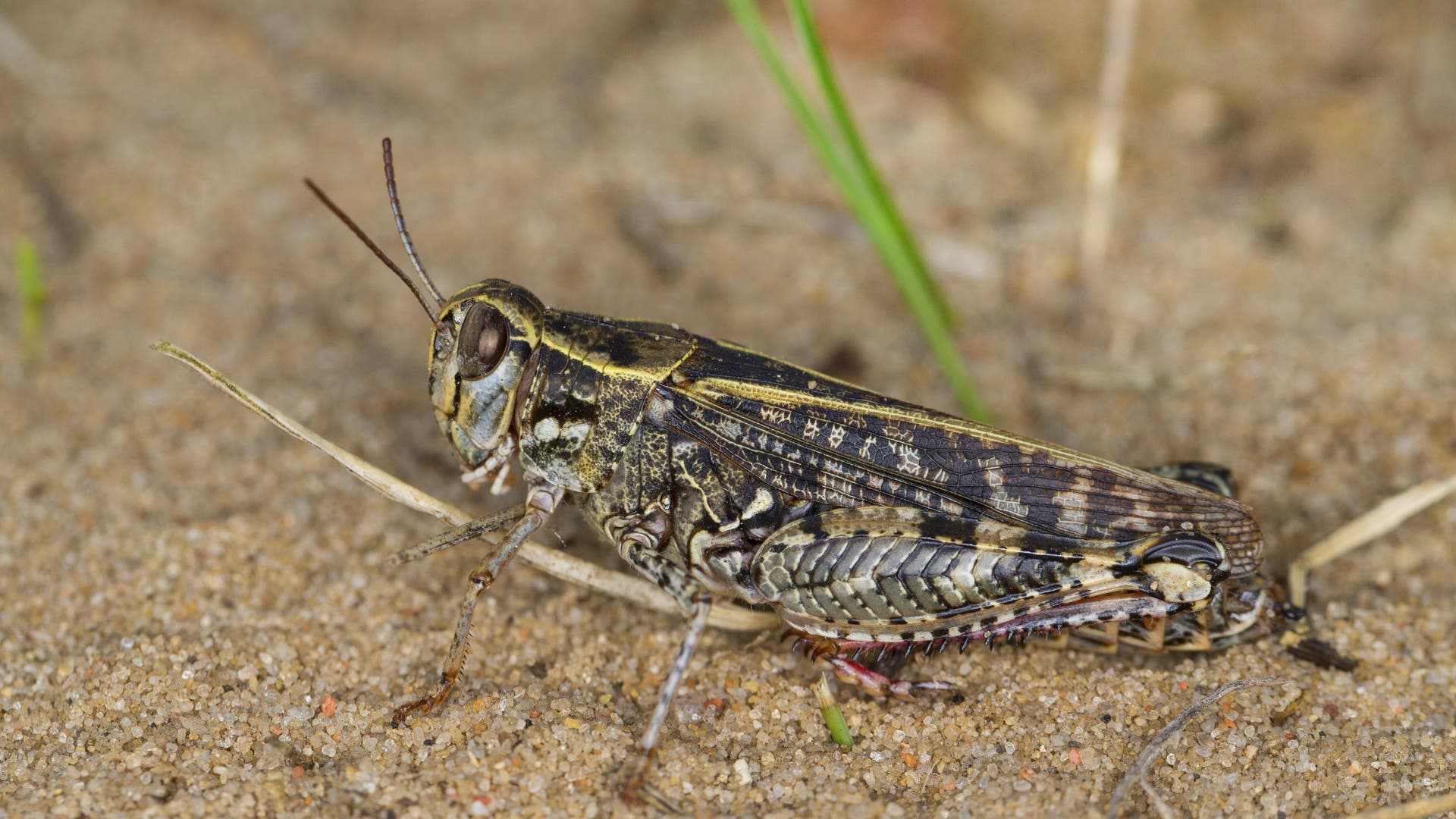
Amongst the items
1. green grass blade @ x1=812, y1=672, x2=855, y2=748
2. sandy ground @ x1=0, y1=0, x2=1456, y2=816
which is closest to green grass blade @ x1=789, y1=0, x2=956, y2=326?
sandy ground @ x1=0, y1=0, x2=1456, y2=816

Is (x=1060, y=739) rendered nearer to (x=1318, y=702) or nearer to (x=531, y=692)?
(x=1318, y=702)

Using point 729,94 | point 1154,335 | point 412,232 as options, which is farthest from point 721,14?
point 1154,335

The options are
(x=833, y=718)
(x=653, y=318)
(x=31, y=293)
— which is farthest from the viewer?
(x=653, y=318)

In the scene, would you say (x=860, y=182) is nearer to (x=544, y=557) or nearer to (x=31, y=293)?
(x=544, y=557)

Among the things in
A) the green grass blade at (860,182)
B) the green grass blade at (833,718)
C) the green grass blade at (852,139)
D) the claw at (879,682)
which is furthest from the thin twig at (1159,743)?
the green grass blade at (852,139)

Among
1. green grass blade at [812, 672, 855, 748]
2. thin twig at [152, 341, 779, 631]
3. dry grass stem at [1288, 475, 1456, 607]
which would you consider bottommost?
green grass blade at [812, 672, 855, 748]

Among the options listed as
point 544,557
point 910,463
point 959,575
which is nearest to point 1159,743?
point 959,575

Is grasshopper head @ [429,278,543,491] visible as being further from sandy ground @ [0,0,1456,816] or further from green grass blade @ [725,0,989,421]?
green grass blade @ [725,0,989,421]
